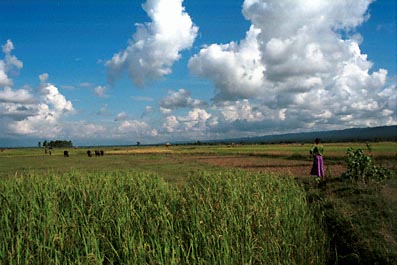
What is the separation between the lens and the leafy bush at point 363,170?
12074mm

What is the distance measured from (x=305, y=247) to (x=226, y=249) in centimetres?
Answer: 227

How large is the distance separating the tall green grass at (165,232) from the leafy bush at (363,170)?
14.6 ft

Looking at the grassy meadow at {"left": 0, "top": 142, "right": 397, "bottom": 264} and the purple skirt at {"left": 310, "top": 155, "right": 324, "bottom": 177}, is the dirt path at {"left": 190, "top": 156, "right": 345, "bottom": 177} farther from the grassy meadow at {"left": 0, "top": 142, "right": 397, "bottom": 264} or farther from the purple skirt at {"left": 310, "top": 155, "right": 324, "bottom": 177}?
the grassy meadow at {"left": 0, "top": 142, "right": 397, "bottom": 264}

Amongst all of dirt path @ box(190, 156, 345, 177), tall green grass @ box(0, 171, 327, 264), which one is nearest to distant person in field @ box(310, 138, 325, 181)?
dirt path @ box(190, 156, 345, 177)

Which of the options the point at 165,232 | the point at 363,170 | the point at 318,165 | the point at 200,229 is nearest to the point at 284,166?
the point at 318,165

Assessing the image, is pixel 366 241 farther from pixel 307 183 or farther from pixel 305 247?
pixel 307 183

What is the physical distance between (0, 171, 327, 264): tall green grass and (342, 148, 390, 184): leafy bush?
14.6 ft

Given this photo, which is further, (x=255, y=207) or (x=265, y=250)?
(x=255, y=207)

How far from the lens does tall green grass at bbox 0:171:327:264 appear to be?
5.83 metres

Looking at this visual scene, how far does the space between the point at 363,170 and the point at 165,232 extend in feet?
29.9

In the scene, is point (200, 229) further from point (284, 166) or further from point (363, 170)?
point (284, 166)

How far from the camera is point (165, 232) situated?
6.37 meters

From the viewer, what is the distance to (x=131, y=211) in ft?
24.2

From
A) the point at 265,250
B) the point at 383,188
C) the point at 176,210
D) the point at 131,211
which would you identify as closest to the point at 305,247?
the point at 265,250
